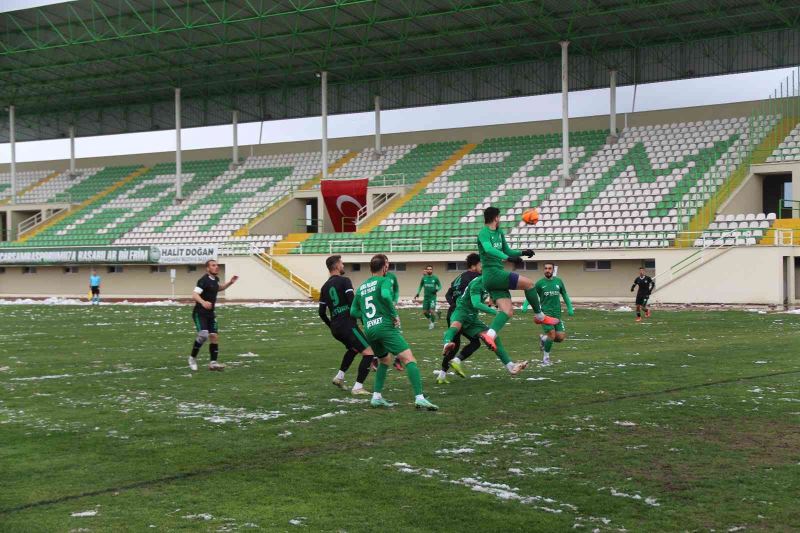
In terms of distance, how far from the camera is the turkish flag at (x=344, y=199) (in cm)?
5078

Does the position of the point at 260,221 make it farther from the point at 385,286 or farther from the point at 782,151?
the point at 385,286

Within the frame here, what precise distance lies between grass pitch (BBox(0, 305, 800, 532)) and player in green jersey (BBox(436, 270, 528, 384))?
1.15ft

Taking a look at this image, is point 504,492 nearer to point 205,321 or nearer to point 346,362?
point 346,362

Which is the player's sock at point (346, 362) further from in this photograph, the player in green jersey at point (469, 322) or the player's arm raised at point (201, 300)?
the player's arm raised at point (201, 300)

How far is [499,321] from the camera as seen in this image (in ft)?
44.1

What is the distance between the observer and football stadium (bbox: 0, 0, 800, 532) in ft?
24.7

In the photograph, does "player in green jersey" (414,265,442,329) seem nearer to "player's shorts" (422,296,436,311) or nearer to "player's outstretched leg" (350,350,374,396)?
"player's shorts" (422,296,436,311)

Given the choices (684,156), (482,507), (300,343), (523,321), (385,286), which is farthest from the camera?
(684,156)

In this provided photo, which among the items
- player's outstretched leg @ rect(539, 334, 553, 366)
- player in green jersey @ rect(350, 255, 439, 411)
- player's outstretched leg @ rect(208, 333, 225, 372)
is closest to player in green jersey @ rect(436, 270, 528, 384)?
player's outstretched leg @ rect(539, 334, 553, 366)

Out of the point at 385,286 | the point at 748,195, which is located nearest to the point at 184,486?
the point at 385,286

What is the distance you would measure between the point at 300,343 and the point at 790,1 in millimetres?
31728

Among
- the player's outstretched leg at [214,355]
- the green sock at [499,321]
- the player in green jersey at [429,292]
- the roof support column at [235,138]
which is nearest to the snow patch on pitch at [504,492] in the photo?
the green sock at [499,321]

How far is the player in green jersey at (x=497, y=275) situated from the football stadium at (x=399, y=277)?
0.06 meters

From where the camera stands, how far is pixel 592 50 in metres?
48.3
